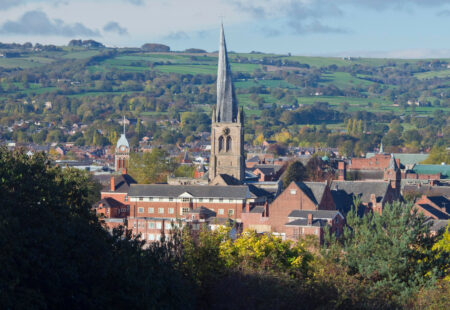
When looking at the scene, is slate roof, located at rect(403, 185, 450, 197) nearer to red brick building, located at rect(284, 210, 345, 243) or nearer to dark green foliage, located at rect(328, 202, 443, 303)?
red brick building, located at rect(284, 210, 345, 243)

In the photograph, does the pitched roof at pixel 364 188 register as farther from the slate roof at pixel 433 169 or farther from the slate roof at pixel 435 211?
the slate roof at pixel 433 169

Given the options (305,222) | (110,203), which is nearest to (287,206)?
(305,222)

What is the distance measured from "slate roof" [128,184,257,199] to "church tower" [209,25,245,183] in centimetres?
668

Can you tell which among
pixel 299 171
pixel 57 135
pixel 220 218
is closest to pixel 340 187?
pixel 220 218

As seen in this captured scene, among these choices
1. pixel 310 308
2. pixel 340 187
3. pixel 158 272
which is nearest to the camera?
pixel 158 272

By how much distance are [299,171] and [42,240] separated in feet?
205

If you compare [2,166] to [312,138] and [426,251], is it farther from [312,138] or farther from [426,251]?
[312,138]

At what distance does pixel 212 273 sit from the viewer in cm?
2927

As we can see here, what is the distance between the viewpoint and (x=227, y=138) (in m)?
72.8

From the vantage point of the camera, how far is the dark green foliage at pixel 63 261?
2073 centimetres

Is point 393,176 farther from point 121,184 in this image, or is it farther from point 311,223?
point 311,223

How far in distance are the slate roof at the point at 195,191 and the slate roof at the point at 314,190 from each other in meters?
4.42

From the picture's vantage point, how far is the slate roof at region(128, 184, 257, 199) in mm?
62281

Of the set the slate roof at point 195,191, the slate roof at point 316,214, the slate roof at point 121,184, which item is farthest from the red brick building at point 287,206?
the slate roof at point 121,184
